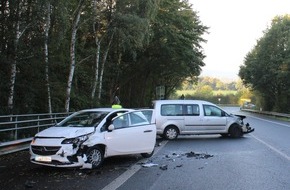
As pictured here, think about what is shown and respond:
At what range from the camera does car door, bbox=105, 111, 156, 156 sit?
1075cm

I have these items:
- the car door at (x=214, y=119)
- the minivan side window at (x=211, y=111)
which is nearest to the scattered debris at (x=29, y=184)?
the car door at (x=214, y=119)

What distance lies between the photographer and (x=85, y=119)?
436 inches

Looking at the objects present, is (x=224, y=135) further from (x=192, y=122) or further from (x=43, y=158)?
(x=43, y=158)

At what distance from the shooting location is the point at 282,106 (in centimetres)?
5553

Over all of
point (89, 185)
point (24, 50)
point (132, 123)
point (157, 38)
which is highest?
point (157, 38)

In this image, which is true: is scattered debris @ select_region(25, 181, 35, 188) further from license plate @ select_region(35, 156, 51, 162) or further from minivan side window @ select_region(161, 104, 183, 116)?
minivan side window @ select_region(161, 104, 183, 116)

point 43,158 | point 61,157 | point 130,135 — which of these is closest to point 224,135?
point 130,135

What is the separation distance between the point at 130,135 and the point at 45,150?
248 cm

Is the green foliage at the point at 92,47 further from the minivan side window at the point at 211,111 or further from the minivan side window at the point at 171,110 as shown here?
the minivan side window at the point at 211,111

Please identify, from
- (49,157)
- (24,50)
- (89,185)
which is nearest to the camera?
(89,185)

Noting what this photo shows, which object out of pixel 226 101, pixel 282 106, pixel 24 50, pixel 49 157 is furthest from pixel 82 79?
pixel 226 101

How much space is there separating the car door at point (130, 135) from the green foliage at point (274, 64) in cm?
4205

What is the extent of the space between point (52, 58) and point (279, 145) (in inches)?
416

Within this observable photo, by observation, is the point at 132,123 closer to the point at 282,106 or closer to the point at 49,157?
the point at 49,157
